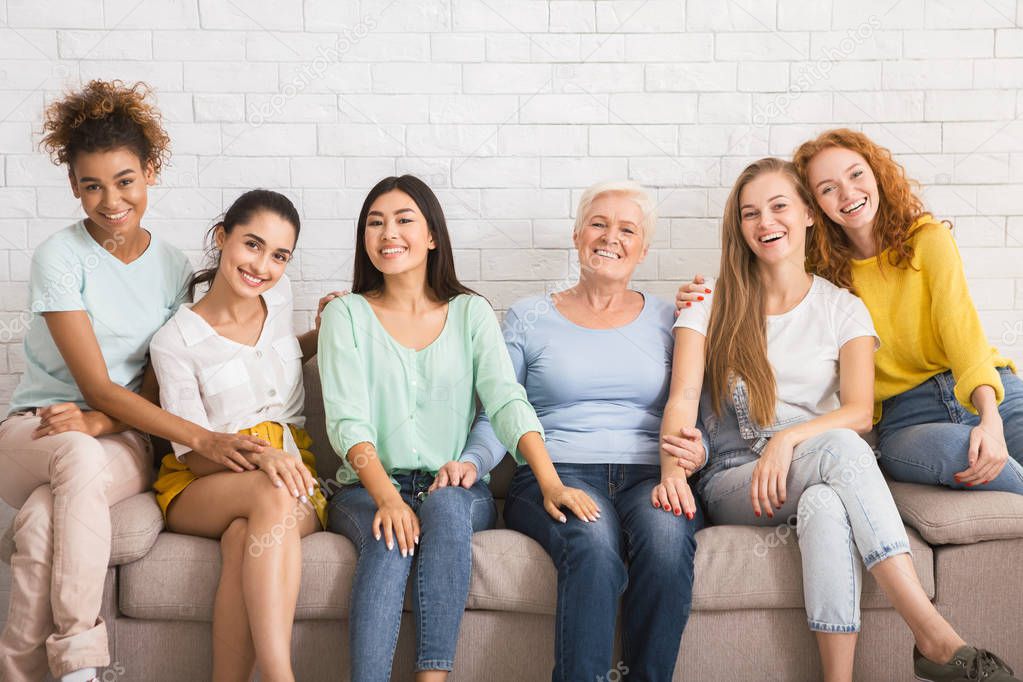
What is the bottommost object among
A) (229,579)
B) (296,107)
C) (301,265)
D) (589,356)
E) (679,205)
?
(229,579)

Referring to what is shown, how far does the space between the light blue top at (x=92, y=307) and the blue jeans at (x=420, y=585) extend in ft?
2.16

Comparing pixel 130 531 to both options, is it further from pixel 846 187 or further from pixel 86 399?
pixel 846 187

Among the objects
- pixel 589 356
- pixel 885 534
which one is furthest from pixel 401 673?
pixel 885 534

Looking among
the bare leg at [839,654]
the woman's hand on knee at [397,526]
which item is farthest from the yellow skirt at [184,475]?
the bare leg at [839,654]

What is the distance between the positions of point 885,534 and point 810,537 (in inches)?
5.3

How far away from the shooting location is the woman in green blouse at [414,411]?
1.72m

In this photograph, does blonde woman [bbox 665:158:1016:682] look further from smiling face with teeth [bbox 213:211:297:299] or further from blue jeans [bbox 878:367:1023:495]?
smiling face with teeth [bbox 213:211:297:299]

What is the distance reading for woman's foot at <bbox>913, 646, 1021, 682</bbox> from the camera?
1.59 m

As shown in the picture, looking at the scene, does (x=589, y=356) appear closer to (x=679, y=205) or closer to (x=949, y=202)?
(x=679, y=205)

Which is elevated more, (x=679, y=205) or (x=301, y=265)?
(x=679, y=205)

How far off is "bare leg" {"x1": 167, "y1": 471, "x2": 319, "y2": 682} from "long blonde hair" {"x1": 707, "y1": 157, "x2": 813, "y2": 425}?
3.15ft

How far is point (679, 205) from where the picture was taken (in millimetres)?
2547

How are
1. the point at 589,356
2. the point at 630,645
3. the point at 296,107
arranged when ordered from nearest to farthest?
the point at 630,645, the point at 589,356, the point at 296,107

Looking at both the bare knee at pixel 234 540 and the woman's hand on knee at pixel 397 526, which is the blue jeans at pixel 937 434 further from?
the bare knee at pixel 234 540
